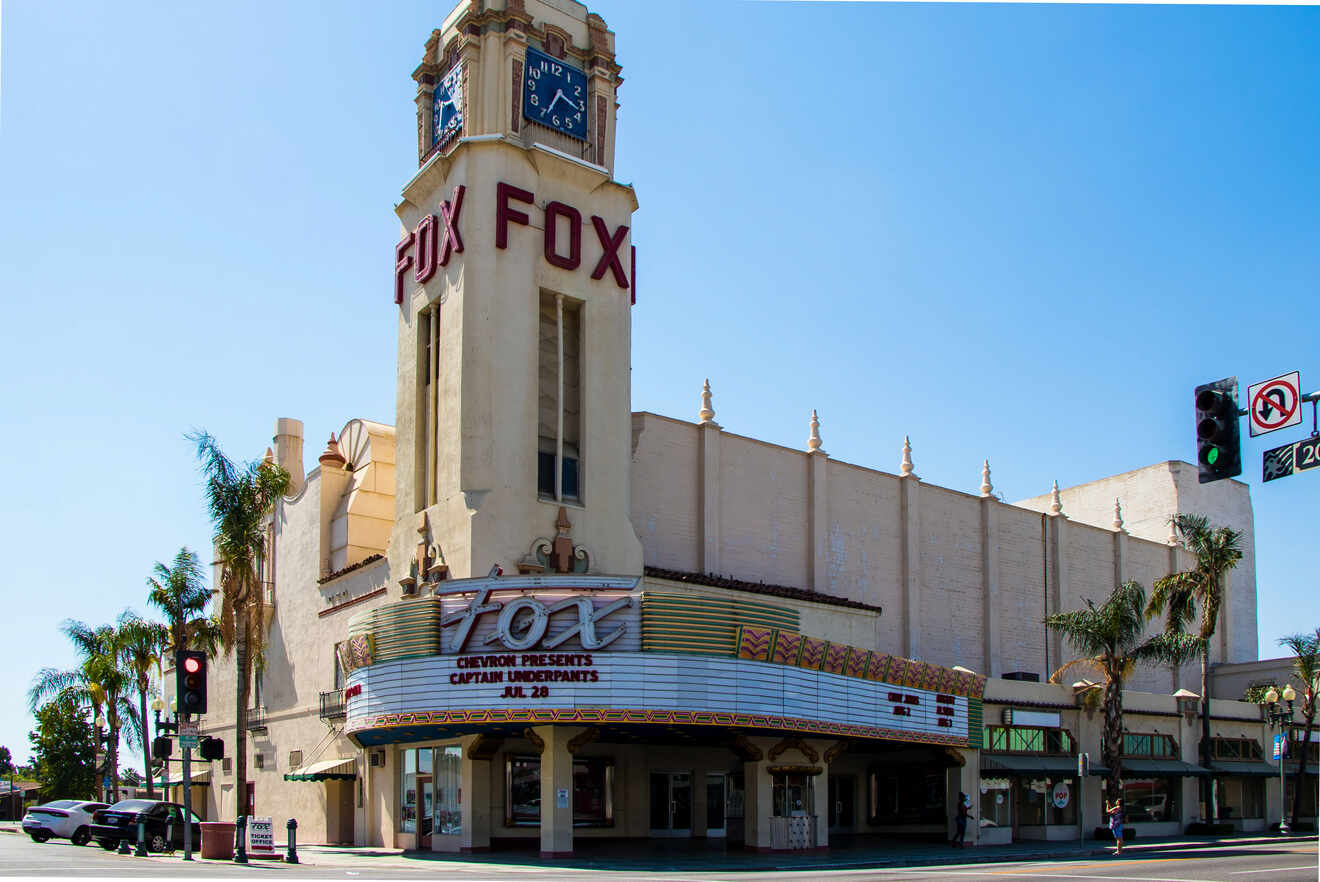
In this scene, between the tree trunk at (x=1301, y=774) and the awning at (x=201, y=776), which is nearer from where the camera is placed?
the tree trunk at (x=1301, y=774)

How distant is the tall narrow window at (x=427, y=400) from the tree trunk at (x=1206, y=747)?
92.1 ft

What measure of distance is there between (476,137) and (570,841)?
65.8ft

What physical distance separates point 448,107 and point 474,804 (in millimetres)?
21093

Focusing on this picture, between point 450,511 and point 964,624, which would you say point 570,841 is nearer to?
point 450,511

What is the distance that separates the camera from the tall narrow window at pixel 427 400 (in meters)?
37.6

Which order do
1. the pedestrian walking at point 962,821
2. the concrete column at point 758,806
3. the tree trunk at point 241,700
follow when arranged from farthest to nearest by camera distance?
the pedestrian walking at point 962,821 → the tree trunk at point 241,700 → the concrete column at point 758,806

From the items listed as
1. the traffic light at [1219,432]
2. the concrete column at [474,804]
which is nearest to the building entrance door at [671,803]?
the concrete column at [474,804]

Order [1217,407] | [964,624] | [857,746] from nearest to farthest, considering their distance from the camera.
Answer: [1217,407]
[857,746]
[964,624]

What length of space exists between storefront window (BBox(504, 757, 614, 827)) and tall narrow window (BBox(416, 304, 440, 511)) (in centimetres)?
837

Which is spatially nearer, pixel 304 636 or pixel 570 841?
pixel 570 841

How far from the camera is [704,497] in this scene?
42781mm

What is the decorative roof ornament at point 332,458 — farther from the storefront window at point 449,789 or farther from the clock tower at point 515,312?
the storefront window at point 449,789

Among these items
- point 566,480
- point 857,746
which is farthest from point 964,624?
point 566,480

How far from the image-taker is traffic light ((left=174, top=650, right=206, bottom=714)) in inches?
995
